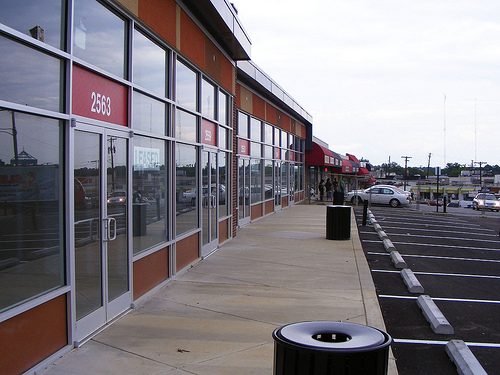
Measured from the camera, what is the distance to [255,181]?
19094 millimetres

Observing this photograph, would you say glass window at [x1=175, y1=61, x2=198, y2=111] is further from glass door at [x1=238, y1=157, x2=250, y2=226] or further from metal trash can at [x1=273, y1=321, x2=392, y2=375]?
glass door at [x1=238, y1=157, x2=250, y2=226]

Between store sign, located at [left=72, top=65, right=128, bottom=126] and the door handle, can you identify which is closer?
store sign, located at [left=72, top=65, right=128, bottom=126]

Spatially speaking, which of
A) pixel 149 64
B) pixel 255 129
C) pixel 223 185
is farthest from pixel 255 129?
pixel 149 64

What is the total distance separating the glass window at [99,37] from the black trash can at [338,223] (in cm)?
843

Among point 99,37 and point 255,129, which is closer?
point 99,37

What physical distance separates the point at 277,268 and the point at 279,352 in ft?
21.5

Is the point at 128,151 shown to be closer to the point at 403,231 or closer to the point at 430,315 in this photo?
the point at 430,315

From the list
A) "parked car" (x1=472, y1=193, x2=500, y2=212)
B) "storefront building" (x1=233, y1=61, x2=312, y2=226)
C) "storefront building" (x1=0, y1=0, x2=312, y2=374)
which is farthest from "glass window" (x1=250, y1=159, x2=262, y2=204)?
Result: "parked car" (x1=472, y1=193, x2=500, y2=212)

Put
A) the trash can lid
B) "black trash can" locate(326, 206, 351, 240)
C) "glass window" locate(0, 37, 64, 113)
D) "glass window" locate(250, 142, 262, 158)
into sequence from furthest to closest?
1. "glass window" locate(250, 142, 262, 158)
2. "black trash can" locate(326, 206, 351, 240)
3. "glass window" locate(0, 37, 64, 113)
4. the trash can lid

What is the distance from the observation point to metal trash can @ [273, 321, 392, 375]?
2922 mm

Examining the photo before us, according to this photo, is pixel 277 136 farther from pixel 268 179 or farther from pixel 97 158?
pixel 97 158

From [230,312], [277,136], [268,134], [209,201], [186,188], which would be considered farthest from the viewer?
[277,136]

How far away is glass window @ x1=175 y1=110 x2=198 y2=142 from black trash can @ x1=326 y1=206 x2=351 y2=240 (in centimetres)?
524

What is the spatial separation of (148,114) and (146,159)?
0.69 m
